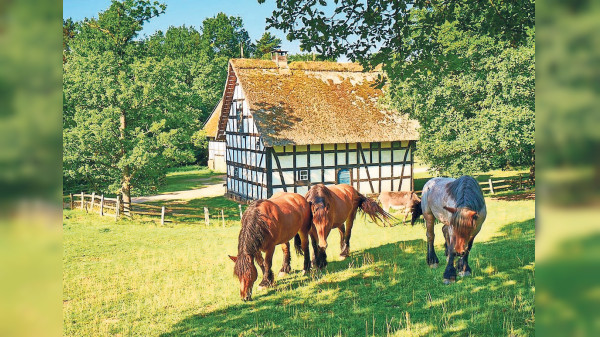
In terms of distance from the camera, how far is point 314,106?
2323cm

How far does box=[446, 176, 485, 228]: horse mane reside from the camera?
21.9 feet

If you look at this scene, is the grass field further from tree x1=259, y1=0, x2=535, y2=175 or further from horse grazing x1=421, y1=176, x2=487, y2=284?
tree x1=259, y1=0, x2=535, y2=175

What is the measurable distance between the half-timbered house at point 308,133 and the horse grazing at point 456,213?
12871 millimetres

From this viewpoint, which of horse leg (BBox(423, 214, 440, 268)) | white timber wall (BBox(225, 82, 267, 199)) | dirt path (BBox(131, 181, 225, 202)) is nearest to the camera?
horse leg (BBox(423, 214, 440, 268))

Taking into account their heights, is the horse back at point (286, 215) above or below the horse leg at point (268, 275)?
above

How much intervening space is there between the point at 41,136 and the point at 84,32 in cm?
2645

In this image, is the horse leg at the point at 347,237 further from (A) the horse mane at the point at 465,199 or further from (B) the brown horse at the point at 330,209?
(A) the horse mane at the point at 465,199

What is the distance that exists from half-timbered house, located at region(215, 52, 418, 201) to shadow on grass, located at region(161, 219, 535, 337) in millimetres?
12681

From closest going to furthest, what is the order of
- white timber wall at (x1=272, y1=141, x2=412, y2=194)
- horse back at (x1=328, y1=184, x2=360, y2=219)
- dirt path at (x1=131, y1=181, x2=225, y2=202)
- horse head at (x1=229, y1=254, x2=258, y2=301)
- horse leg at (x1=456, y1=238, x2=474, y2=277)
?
1. horse head at (x1=229, y1=254, x2=258, y2=301)
2. horse leg at (x1=456, y1=238, x2=474, y2=277)
3. horse back at (x1=328, y1=184, x2=360, y2=219)
4. white timber wall at (x1=272, y1=141, x2=412, y2=194)
5. dirt path at (x1=131, y1=181, x2=225, y2=202)

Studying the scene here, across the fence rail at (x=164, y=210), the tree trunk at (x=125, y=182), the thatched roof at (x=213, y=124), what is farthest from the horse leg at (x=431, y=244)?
the thatched roof at (x=213, y=124)

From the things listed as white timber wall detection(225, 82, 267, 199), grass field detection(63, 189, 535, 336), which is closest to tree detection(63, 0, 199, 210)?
white timber wall detection(225, 82, 267, 199)

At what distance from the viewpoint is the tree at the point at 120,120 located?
1889cm

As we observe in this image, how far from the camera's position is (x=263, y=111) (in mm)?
21938

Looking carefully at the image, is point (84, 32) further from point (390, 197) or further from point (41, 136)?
point (41, 136)
